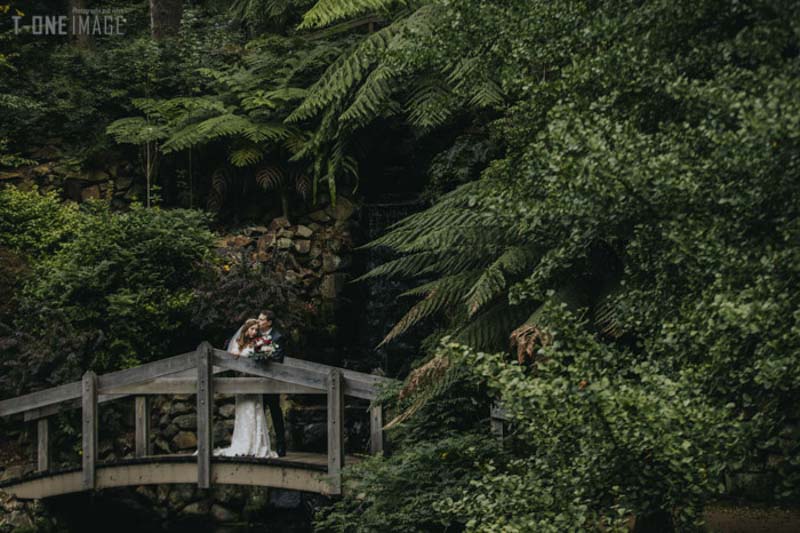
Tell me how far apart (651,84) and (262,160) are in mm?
9270

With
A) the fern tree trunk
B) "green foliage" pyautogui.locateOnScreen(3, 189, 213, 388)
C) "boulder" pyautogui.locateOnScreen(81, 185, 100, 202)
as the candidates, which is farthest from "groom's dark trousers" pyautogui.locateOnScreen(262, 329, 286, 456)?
"boulder" pyautogui.locateOnScreen(81, 185, 100, 202)

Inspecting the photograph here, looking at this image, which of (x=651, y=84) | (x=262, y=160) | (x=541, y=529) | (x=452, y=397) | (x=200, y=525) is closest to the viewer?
(x=541, y=529)

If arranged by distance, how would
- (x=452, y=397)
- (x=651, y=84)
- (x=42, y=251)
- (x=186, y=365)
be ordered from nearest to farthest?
(x=651, y=84) → (x=452, y=397) → (x=186, y=365) → (x=42, y=251)

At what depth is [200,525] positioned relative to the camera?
41.5 ft

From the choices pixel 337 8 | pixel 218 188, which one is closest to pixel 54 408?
pixel 218 188

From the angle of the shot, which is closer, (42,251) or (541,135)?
(541,135)

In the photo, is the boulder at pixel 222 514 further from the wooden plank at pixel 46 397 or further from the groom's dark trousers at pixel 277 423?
the wooden plank at pixel 46 397

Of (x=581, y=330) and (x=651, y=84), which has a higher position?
(x=651, y=84)

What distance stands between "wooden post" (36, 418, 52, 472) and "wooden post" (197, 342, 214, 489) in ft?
6.37

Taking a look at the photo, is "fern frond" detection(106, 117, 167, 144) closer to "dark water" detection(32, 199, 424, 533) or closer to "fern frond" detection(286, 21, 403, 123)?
"fern frond" detection(286, 21, 403, 123)

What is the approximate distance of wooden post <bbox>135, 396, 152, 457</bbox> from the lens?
11516 millimetres

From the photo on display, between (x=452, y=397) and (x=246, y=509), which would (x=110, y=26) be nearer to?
(x=246, y=509)

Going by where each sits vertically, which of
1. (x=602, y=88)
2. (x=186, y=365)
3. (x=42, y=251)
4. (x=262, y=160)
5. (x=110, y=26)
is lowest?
(x=186, y=365)

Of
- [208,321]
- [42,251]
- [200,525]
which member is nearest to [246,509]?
[200,525]
